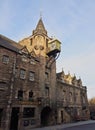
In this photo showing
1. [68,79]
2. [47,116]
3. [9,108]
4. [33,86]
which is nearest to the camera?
[9,108]

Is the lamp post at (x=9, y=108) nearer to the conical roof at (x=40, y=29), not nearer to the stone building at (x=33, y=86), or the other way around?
the stone building at (x=33, y=86)

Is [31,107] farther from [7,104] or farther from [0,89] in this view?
[0,89]

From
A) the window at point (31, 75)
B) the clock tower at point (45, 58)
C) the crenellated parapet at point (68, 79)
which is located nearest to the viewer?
the window at point (31, 75)

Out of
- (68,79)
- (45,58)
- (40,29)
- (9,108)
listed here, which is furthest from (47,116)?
(40,29)

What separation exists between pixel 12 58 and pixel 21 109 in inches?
285

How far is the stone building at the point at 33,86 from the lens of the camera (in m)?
20.2

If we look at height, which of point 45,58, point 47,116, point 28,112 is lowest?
point 47,116

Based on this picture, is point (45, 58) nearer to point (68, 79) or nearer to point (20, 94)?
point (20, 94)

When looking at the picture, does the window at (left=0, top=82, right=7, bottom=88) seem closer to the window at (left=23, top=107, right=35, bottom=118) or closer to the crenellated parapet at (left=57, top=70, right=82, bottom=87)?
the window at (left=23, top=107, right=35, bottom=118)

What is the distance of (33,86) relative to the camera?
24109mm

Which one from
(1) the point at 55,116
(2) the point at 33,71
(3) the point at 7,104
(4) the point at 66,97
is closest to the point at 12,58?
(2) the point at 33,71

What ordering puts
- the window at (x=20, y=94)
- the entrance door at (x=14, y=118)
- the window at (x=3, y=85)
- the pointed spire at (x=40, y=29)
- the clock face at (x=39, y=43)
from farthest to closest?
the pointed spire at (x=40, y=29) → the clock face at (x=39, y=43) → the window at (x=20, y=94) → the entrance door at (x=14, y=118) → the window at (x=3, y=85)

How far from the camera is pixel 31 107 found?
22.9 m

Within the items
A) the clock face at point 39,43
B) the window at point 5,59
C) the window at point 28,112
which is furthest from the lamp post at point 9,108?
the clock face at point 39,43
